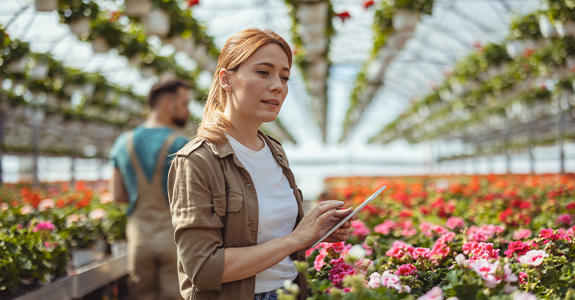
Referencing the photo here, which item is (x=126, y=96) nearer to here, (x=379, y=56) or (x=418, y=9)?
(x=379, y=56)

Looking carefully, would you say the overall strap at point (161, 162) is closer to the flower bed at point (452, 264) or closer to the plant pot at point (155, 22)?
the flower bed at point (452, 264)

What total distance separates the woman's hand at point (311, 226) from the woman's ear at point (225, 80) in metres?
0.44

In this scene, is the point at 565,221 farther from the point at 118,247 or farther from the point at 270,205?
the point at 118,247

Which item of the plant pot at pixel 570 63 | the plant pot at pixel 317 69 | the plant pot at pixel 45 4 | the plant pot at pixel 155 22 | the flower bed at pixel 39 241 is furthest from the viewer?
the plant pot at pixel 317 69

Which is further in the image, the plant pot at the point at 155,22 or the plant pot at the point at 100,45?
the plant pot at the point at 100,45

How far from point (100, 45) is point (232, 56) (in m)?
5.28

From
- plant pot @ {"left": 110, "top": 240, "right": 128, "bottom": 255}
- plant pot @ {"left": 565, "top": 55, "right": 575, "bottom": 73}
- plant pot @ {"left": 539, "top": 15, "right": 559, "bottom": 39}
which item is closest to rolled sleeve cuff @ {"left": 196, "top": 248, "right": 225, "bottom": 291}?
plant pot @ {"left": 110, "top": 240, "right": 128, "bottom": 255}

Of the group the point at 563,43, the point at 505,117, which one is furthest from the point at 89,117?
the point at 505,117

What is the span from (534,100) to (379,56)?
5.85 meters

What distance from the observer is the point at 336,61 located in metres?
17.5

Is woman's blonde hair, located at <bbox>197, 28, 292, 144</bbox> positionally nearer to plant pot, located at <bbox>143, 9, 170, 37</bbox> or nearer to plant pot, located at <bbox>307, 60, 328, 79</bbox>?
plant pot, located at <bbox>143, 9, 170, 37</bbox>

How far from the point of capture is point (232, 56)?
1.21 m

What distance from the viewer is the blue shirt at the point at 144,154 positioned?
216 centimetres

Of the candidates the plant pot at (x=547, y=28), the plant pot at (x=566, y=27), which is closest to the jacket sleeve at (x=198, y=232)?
the plant pot at (x=566, y=27)
